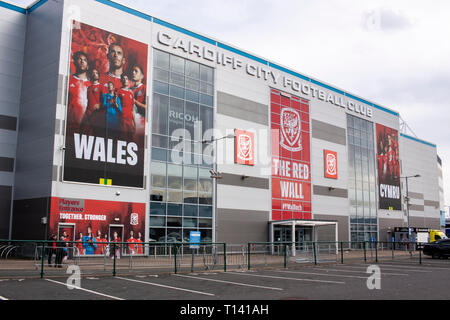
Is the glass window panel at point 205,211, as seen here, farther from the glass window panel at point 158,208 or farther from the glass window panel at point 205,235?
the glass window panel at point 158,208

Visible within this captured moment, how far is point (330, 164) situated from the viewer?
161ft

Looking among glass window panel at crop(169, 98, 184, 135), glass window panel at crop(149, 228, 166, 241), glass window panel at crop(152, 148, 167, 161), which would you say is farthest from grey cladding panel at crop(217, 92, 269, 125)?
glass window panel at crop(149, 228, 166, 241)

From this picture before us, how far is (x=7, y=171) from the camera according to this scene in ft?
102

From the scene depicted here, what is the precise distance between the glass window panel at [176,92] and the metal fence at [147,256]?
621 inches

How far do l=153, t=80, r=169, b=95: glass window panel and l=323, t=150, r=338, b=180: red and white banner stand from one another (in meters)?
21.3

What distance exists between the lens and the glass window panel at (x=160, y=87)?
34394 millimetres

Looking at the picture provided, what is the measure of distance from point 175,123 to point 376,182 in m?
31.9

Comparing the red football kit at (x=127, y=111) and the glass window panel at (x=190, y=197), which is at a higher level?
the red football kit at (x=127, y=111)

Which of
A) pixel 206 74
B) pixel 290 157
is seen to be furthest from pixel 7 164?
pixel 290 157

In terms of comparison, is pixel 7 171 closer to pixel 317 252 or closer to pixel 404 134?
pixel 317 252

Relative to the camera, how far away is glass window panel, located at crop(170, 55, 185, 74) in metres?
35.9

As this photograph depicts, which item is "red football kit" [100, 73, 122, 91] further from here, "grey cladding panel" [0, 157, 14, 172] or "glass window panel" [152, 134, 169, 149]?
"grey cladding panel" [0, 157, 14, 172]

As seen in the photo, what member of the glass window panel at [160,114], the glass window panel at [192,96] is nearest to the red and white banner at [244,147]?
the glass window panel at [192,96]
